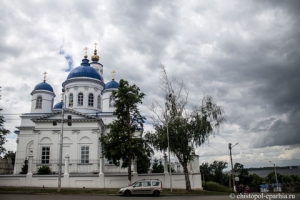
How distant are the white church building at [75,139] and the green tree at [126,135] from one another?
1.46 meters

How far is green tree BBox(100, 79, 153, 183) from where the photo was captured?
23.8m

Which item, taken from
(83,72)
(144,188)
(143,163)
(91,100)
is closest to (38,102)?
(91,100)

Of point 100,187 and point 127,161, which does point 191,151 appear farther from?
point 100,187

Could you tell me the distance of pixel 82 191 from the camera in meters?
20.9

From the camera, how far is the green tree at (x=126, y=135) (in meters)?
23.8

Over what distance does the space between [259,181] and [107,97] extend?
168 ft

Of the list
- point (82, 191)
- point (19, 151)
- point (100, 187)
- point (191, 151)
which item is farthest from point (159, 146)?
point (19, 151)

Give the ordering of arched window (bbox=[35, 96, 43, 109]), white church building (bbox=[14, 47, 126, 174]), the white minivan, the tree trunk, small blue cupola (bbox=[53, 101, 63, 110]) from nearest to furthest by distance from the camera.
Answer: the white minivan → the tree trunk → white church building (bbox=[14, 47, 126, 174]) → arched window (bbox=[35, 96, 43, 109]) → small blue cupola (bbox=[53, 101, 63, 110])

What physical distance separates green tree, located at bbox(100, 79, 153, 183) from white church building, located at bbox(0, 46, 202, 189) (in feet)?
4.79

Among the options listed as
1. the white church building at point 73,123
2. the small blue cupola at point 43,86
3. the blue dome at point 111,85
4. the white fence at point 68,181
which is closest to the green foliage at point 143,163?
the white fence at point 68,181

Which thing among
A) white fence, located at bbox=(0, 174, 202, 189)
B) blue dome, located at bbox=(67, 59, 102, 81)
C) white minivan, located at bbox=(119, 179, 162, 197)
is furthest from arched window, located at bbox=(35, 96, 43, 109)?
white minivan, located at bbox=(119, 179, 162, 197)

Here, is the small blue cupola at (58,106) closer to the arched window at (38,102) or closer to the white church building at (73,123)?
the white church building at (73,123)

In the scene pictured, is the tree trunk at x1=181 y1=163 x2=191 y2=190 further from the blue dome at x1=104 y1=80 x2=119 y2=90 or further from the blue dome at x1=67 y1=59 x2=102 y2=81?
the blue dome at x1=67 y1=59 x2=102 y2=81

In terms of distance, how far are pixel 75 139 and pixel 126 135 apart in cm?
1260
